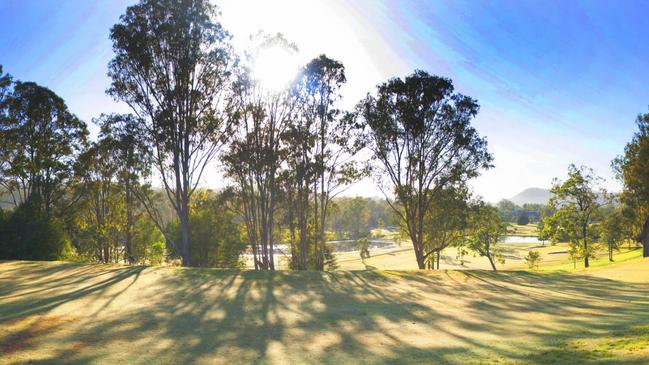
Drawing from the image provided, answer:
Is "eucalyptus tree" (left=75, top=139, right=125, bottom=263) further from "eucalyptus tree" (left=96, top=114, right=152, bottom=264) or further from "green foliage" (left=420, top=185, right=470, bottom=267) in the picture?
"green foliage" (left=420, top=185, right=470, bottom=267)

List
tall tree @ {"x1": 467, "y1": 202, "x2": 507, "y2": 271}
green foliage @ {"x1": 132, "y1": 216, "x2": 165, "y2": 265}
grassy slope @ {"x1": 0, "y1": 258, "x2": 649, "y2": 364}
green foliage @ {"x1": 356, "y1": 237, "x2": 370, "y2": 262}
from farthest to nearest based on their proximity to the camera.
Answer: green foliage @ {"x1": 356, "y1": 237, "x2": 370, "y2": 262}
tall tree @ {"x1": 467, "y1": 202, "x2": 507, "y2": 271}
green foliage @ {"x1": 132, "y1": 216, "x2": 165, "y2": 265}
grassy slope @ {"x1": 0, "y1": 258, "x2": 649, "y2": 364}

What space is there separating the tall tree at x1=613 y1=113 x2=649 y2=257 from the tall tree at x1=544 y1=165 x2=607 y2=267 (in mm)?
3279

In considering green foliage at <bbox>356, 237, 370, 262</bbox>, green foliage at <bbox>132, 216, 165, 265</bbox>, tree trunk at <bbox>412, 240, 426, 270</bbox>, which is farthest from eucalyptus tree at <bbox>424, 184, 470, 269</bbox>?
green foliage at <bbox>356, 237, 370, 262</bbox>

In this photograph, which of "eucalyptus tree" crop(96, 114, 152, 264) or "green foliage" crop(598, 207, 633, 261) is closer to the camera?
"eucalyptus tree" crop(96, 114, 152, 264)

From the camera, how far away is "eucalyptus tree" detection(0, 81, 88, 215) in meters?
31.6

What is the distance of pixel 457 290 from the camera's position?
63.3ft

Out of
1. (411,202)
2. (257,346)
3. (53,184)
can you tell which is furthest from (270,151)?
(257,346)

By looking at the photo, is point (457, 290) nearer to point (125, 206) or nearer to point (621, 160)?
point (125, 206)

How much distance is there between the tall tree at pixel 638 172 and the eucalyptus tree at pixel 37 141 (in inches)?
2123

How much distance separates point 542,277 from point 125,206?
40.7 metres

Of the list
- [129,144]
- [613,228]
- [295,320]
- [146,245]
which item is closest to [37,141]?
[129,144]

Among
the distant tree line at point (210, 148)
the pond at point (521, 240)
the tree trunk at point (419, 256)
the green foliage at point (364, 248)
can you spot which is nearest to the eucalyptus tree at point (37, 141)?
the distant tree line at point (210, 148)

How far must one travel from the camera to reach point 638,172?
40.0 metres


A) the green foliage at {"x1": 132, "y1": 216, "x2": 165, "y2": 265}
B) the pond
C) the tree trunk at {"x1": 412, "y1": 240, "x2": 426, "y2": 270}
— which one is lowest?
the pond
